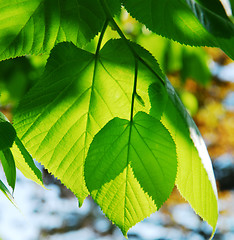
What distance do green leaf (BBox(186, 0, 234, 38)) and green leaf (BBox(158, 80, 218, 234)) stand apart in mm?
130

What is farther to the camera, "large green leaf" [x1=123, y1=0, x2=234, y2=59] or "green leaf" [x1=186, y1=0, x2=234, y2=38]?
"large green leaf" [x1=123, y1=0, x2=234, y2=59]

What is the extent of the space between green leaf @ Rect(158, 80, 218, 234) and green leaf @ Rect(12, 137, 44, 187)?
8.6 inches

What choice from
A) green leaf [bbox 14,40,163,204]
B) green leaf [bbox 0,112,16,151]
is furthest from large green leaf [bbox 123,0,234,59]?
green leaf [bbox 0,112,16,151]

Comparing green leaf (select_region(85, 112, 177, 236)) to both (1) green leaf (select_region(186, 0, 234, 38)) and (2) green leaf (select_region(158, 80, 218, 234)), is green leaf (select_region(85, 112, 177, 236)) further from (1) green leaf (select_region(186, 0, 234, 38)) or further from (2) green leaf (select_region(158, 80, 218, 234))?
(1) green leaf (select_region(186, 0, 234, 38))

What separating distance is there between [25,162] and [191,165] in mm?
270

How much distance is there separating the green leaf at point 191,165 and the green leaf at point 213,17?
130mm

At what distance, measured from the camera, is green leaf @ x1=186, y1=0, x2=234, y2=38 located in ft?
1.64

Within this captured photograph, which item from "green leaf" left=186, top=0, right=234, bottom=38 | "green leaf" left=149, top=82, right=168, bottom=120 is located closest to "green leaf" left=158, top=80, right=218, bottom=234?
"green leaf" left=149, top=82, right=168, bottom=120

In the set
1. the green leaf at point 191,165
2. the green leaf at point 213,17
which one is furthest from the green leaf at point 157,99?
the green leaf at point 213,17

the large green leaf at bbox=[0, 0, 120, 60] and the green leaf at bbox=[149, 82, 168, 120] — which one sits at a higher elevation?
the large green leaf at bbox=[0, 0, 120, 60]

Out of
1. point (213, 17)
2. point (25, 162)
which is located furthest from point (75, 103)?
point (213, 17)

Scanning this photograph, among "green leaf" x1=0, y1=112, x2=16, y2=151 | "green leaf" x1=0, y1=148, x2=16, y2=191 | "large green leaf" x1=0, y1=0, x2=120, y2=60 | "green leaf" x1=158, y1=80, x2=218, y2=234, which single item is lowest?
"green leaf" x1=158, y1=80, x2=218, y2=234

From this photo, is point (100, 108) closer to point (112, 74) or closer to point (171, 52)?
point (112, 74)

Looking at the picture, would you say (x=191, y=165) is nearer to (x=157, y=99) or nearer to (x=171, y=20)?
(x=157, y=99)
